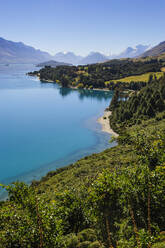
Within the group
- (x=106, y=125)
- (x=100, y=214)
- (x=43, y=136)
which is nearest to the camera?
(x=100, y=214)

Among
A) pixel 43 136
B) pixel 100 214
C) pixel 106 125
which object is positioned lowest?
pixel 43 136

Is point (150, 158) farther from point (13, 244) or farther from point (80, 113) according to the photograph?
point (80, 113)

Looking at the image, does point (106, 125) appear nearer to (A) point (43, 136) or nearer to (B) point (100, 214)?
(A) point (43, 136)

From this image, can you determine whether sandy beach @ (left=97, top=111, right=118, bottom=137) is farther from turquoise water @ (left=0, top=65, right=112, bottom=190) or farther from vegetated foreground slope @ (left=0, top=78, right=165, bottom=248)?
vegetated foreground slope @ (left=0, top=78, right=165, bottom=248)

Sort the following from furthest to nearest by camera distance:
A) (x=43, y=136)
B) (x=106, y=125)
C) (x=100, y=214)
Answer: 1. (x=106, y=125)
2. (x=43, y=136)
3. (x=100, y=214)

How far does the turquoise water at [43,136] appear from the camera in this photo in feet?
153

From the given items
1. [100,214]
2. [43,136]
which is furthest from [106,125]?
[100,214]

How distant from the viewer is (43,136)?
65812mm

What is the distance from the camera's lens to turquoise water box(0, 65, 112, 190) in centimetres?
4672

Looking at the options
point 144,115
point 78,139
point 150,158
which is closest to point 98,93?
point 144,115

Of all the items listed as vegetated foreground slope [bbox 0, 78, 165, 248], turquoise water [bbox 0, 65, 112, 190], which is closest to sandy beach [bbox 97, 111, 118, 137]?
turquoise water [bbox 0, 65, 112, 190]

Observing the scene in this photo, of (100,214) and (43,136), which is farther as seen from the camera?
(43,136)

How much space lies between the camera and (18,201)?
13.9 meters

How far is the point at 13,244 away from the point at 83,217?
603 cm
